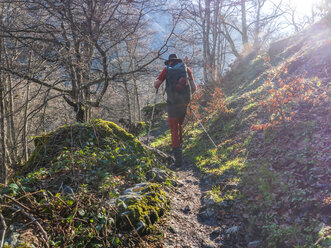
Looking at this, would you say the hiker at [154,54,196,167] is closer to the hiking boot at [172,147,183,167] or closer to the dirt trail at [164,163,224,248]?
the hiking boot at [172,147,183,167]

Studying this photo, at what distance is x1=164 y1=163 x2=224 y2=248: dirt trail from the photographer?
2965mm

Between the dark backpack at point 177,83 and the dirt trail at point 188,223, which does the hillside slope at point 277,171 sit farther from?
the dark backpack at point 177,83

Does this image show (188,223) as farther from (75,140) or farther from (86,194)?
(75,140)

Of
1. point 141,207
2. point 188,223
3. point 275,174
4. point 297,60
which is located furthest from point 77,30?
point 297,60

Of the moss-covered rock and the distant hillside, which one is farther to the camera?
the distant hillside

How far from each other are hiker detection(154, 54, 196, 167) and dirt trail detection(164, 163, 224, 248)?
168 cm

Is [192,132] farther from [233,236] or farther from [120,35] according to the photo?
[233,236]

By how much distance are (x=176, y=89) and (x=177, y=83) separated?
160 mm

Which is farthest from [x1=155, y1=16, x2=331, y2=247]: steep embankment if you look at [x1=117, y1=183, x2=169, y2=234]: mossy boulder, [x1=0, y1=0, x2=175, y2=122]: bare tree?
[x1=0, y1=0, x2=175, y2=122]: bare tree

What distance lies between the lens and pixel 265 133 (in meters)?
5.38

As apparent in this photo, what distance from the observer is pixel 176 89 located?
19.2 feet

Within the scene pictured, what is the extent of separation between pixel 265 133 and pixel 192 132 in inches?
146

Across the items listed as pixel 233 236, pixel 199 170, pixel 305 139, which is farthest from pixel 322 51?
pixel 233 236

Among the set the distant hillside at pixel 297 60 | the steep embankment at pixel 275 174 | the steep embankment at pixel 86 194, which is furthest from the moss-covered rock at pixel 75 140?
the distant hillside at pixel 297 60
